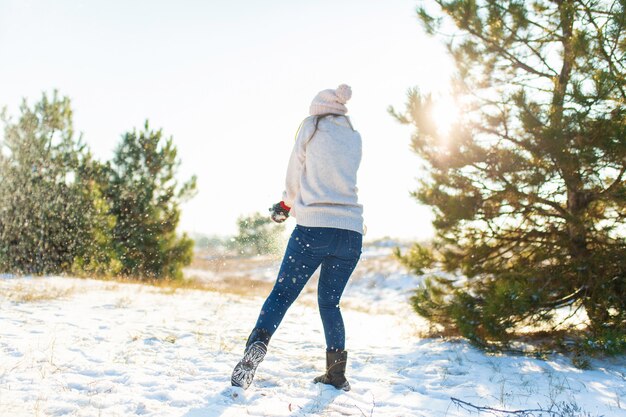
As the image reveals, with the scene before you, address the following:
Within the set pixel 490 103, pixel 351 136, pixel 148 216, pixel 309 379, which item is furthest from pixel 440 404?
pixel 148 216

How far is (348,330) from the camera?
19.0 ft

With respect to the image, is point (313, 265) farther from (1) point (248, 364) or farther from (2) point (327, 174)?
(1) point (248, 364)

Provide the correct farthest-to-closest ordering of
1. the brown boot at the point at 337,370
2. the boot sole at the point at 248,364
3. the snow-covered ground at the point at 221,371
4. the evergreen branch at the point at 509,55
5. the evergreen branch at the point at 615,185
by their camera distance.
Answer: the evergreen branch at the point at 509,55, the evergreen branch at the point at 615,185, the brown boot at the point at 337,370, the boot sole at the point at 248,364, the snow-covered ground at the point at 221,371

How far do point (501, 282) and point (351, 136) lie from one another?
2.40 metres

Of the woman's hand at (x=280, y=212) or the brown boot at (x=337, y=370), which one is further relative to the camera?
the woman's hand at (x=280, y=212)

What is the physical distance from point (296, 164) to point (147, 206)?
389 inches

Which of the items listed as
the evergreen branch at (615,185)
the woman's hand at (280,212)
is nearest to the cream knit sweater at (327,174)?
the woman's hand at (280,212)

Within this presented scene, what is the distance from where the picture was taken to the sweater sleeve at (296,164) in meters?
2.93

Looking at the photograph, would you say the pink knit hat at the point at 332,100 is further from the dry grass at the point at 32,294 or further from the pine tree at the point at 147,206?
the pine tree at the point at 147,206

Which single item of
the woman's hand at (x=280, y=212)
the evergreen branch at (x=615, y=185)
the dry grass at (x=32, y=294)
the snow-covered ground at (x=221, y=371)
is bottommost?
the snow-covered ground at (x=221, y=371)

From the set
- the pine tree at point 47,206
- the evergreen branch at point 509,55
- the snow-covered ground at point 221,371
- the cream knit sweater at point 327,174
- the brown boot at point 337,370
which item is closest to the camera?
the snow-covered ground at point 221,371

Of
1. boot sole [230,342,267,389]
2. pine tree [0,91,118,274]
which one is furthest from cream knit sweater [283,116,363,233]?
pine tree [0,91,118,274]

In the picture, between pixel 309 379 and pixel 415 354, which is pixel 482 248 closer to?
pixel 415 354

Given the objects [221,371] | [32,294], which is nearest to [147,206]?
[32,294]
